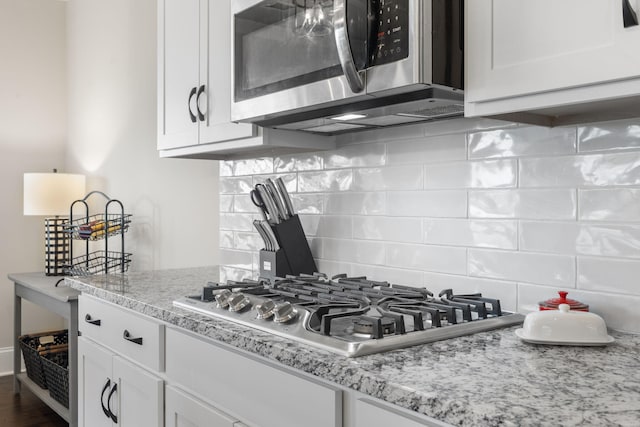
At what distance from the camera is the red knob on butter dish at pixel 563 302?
1.28 metres

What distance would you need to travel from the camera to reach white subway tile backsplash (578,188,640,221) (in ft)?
4.15

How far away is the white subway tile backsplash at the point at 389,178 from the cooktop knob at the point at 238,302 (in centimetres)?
64

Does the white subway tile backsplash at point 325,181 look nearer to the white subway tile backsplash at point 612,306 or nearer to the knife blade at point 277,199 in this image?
the knife blade at point 277,199

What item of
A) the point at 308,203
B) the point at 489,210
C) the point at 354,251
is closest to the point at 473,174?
the point at 489,210

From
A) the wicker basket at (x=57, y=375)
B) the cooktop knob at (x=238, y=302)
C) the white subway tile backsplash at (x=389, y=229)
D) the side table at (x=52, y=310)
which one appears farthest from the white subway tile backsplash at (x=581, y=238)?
the wicker basket at (x=57, y=375)

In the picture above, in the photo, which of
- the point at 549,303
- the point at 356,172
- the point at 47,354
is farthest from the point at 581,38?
the point at 47,354

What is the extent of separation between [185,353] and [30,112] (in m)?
3.72

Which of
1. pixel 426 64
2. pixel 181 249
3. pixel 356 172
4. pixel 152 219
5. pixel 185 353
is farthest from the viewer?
pixel 152 219

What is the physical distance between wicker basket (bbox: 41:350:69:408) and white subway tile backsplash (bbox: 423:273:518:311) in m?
2.19

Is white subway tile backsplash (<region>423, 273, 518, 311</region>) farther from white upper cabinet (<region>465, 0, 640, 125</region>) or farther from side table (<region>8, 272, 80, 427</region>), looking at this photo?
side table (<region>8, 272, 80, 427</region>)

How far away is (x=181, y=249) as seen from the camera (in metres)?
3.20

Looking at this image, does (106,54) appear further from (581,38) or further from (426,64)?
(581,38)

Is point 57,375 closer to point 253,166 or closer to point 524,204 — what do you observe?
point 253,166

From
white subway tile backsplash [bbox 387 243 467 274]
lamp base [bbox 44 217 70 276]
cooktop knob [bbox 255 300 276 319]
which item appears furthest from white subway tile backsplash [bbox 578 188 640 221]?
lamp base [bbox 44 217 70 276]
